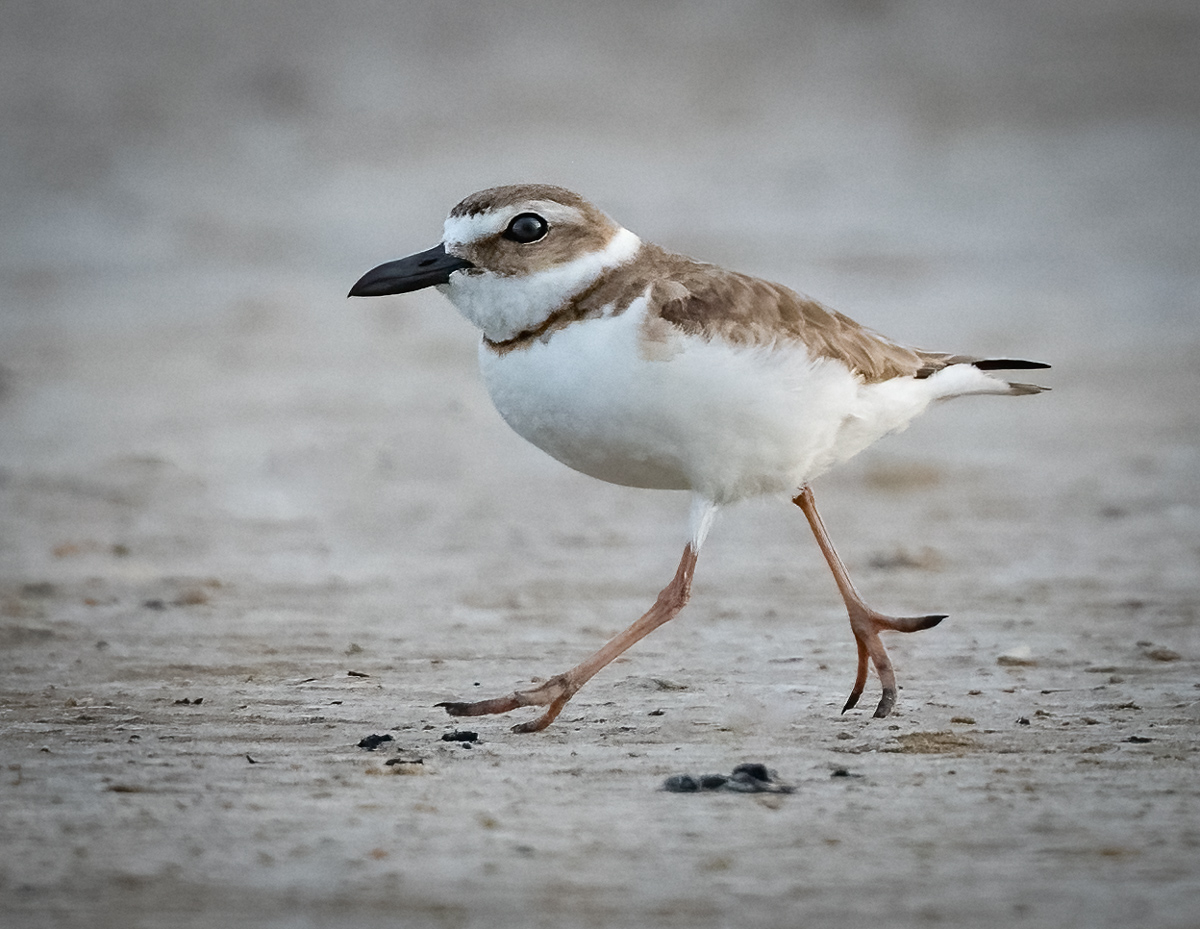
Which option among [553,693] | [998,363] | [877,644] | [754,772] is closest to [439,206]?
[998,363]

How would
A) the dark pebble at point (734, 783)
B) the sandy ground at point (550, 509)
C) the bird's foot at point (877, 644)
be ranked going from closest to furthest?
the sandy ground at point (550, 509)
the dark pebble at point (734, 783)
the bird's foot at point (877, 644)

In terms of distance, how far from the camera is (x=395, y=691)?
17.6 feet

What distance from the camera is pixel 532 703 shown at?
488 cm

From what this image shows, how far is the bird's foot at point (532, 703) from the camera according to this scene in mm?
4883

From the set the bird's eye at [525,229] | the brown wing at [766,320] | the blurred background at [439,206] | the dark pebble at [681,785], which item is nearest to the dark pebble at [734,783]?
the dark pebble at [681,785]

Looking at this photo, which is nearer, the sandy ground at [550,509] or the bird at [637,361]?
the sandy ground at [550,509]

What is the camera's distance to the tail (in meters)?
5.56

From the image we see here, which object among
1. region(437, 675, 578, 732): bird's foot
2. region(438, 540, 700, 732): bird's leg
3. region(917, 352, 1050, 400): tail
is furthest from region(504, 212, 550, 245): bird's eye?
region(917, 352, 1050, 400): tail

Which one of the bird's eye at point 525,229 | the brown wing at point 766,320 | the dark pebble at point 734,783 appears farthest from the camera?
the bird's eye at point 525,229

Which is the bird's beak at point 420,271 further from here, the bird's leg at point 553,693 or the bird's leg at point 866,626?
the bird's leg at point 866,626

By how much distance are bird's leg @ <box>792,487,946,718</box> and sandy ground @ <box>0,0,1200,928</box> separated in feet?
0.43

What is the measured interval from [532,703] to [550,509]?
10.7ft

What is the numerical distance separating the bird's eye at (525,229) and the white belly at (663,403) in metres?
0.31

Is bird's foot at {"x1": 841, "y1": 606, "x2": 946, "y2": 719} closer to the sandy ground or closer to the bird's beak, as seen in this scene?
the sandy ground
